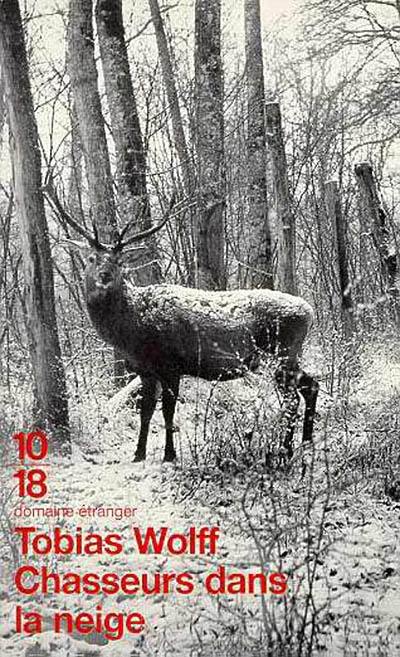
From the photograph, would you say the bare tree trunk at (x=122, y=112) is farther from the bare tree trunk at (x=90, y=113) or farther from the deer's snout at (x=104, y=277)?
the deer's snout at (x=104, y=277)

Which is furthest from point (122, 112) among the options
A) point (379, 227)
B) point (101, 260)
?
point (101, 260)

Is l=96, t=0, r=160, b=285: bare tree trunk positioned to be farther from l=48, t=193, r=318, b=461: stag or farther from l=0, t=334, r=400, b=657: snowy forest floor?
l=0, t=334, r=400, b=657: snowy forest floor

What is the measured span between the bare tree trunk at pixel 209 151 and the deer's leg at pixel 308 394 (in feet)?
7.69

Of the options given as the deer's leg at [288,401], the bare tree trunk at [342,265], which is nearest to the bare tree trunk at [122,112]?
the bare tree trunk at [342,265]

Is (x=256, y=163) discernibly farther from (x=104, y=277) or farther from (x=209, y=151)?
(x=104, y=277)

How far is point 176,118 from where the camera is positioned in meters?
11.2

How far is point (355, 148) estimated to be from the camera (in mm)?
14133

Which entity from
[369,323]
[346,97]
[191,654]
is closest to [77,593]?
[191,654]

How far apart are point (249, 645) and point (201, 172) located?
6.08 m

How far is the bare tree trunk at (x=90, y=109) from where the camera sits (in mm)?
8283

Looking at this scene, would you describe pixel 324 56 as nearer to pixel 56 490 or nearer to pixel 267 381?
pixel 267 381

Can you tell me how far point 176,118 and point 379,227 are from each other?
4.42 m

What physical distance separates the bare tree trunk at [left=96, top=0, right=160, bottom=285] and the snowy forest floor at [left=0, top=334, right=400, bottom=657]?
101 inches

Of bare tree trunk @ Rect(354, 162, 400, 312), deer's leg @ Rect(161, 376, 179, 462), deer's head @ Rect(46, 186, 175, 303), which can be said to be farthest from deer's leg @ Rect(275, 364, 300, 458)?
bare tree trunk @ Rect(354, 162, 400, 312)
